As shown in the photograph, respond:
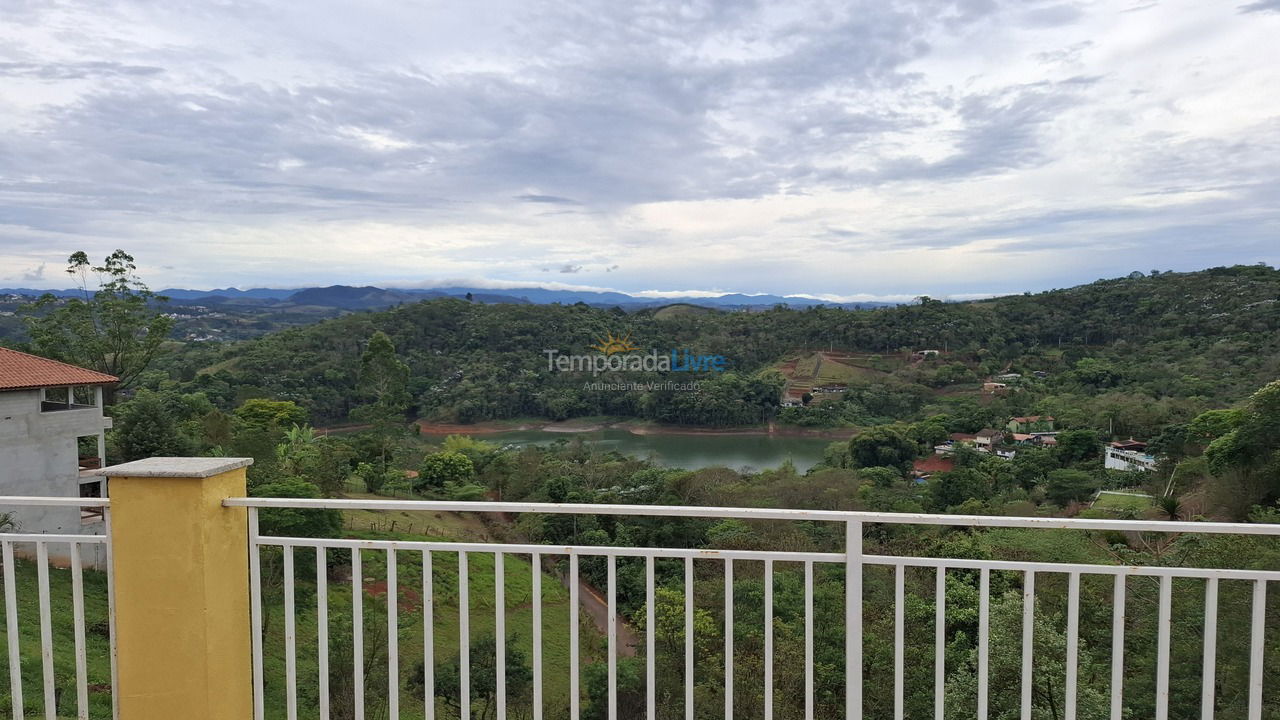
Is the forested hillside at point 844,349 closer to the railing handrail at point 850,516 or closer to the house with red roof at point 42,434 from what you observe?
the house with red roof at point 42,434

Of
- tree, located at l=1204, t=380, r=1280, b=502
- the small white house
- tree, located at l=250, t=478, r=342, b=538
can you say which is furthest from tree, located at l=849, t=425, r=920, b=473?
tree, located at l=250, t=478, r=342, b=538

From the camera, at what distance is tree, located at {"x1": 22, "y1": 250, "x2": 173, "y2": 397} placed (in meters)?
16.7

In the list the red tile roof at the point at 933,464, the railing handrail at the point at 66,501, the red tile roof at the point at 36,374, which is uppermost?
the railing handrail at the point at 66,501

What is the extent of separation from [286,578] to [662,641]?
4.52 meters

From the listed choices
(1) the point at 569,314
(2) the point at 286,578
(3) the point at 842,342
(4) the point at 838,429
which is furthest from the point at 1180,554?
(1) the point at 569,314

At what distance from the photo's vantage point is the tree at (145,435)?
12.4 m

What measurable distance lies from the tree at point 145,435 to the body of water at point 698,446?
59.3 feet

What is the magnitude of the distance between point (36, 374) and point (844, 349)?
37575 mm

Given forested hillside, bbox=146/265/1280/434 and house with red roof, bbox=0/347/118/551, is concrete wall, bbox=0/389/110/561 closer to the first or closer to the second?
house with red roof, bbox=0/347/118/551

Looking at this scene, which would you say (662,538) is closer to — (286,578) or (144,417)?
(144,417)

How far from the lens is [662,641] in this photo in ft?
18.6

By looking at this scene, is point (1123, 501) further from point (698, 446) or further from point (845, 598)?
point (698, 446)

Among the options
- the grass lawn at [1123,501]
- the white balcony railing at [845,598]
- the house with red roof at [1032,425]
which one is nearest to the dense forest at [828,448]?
the grass lawn at [1123,501]

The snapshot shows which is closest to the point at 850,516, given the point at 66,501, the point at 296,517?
the point at 66,501
